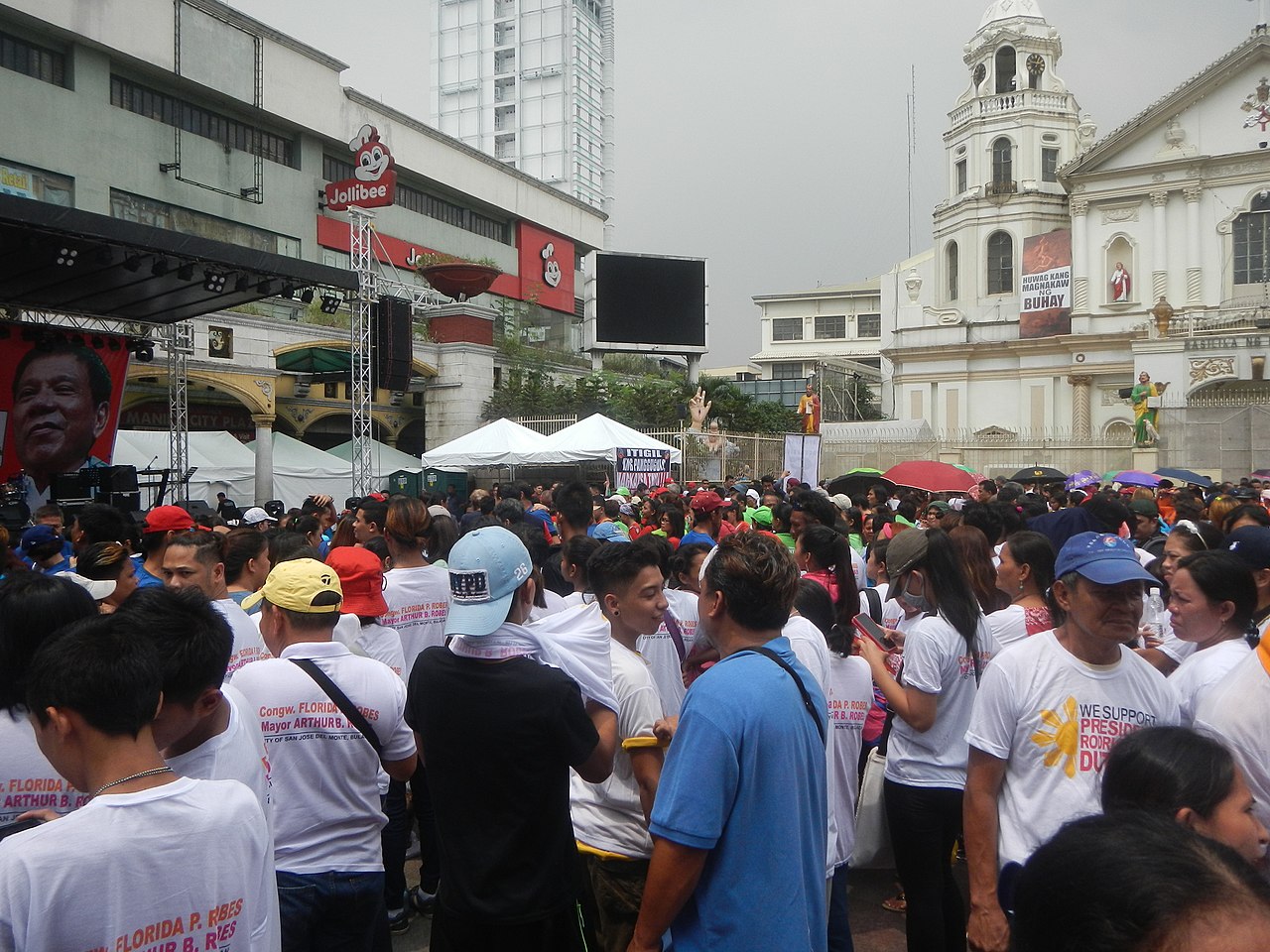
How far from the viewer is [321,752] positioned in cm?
305

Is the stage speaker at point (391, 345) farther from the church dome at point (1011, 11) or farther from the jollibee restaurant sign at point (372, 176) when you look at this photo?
the church dome at point (1011, 11)

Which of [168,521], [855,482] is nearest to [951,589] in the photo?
[168,521]

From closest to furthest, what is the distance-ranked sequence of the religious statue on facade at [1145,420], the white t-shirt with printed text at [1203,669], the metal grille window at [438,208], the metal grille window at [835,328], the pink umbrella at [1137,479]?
the white t-shirt with printed text at [1203,669]
the pink umbrella at [1137,479]
the religious statue on facade at [1145,420]
the metal grille window at [438,208]
the metal grille window at [835,328]

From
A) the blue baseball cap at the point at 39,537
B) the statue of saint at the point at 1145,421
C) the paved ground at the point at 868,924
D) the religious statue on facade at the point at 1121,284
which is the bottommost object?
the paved ground at the point at 868,924

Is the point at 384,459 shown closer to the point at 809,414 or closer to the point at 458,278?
the point at 458,278

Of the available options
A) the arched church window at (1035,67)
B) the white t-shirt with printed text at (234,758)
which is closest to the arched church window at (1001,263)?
the arched church window at (1035,67)

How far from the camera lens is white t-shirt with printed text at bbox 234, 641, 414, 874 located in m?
3.00

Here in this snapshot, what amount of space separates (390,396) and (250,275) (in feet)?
42.9

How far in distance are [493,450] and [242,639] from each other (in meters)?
12.9

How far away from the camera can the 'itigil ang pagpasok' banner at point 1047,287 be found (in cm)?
3884

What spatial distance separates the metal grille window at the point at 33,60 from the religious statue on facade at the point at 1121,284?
119 ft

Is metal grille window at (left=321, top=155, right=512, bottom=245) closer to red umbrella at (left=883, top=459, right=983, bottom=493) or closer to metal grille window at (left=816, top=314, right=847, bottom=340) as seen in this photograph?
red umbrella at (left=883, top=459, right=983, bottom=493)

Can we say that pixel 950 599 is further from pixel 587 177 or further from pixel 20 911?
pixel 587 177

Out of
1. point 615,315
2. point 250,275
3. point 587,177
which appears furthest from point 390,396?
point 587,177
